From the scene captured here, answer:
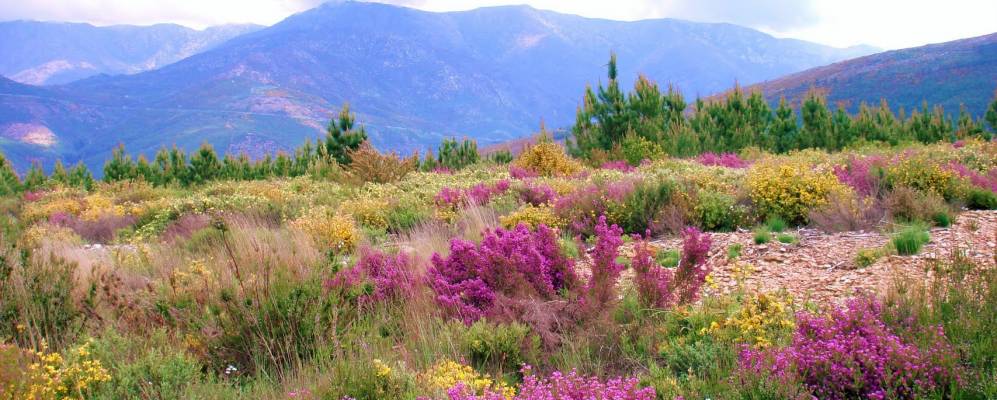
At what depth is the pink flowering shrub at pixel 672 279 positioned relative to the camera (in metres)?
4.63

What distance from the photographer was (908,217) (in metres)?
7.45

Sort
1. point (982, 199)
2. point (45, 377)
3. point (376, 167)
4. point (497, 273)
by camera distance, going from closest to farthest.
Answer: point (45, 377)
point (497, 273)
point (982, 199)
point (376, 167)

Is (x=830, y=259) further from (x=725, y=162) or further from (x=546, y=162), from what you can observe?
(x=546, y=162)

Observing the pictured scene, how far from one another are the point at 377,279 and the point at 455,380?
6.46 ft

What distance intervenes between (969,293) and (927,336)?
0.78 m

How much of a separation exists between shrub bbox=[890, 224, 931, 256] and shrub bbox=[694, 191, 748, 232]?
2214 millimetres

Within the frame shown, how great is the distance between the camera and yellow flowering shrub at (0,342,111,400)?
331cm

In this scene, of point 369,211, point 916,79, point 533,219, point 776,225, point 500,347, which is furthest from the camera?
point 916,79

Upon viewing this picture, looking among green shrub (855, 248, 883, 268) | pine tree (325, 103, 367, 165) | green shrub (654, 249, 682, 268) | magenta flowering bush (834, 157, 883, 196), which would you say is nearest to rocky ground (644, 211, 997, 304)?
green shrub (855, 248, 883, 268)

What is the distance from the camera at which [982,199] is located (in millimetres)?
8328

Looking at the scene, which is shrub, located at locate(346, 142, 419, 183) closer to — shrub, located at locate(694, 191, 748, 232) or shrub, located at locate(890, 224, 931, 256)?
shrub, located at locate(694, 191, 748, 232)

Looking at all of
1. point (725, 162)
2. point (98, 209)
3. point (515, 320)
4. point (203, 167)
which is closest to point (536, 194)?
point (515, 320)

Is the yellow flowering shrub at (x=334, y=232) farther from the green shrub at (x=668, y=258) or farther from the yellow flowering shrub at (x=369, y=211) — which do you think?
the green shrub at (x=668, y=258)

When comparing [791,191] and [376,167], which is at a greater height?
[376,167]
